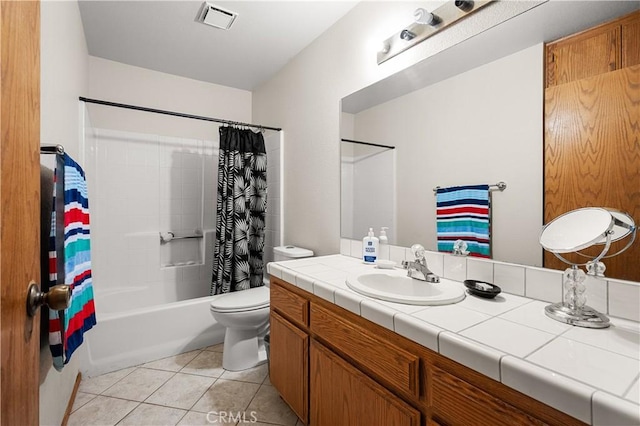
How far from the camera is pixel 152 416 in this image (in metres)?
1.58

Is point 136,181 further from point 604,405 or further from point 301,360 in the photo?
point 604,405

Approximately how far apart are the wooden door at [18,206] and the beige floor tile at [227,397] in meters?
1.12

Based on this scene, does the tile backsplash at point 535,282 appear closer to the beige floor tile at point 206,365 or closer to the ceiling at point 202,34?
the beige floor tile at point 206,365

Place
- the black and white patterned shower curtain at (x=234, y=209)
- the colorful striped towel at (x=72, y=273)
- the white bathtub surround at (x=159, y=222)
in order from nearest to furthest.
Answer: the colorful striped towel at (x=72, y=273) < the white bathtub surround at (x=159, y=222) < the black and white patterned shower curtain at (x=234, y=209)

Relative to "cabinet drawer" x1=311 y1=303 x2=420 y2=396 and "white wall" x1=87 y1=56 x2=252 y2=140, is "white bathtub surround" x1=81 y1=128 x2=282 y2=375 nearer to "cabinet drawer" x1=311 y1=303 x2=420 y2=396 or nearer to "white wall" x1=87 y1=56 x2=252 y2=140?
"white wall" x1=87 y1=56 x2=252 y2=140

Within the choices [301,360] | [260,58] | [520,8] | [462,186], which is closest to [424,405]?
[301,360]

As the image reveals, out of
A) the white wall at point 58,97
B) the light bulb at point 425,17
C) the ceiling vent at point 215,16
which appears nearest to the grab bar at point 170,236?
the white wall at point 58,97

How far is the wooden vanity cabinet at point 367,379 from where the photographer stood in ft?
2.27

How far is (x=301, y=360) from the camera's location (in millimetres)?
1382

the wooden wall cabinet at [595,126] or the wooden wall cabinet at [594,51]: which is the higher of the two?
the wooden wall cabinet at [594,51]

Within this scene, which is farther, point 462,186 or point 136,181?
point 136,181

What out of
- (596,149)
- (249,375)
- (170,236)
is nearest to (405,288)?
(596,149)

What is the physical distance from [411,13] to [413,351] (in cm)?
161

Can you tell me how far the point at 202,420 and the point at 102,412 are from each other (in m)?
0.57
